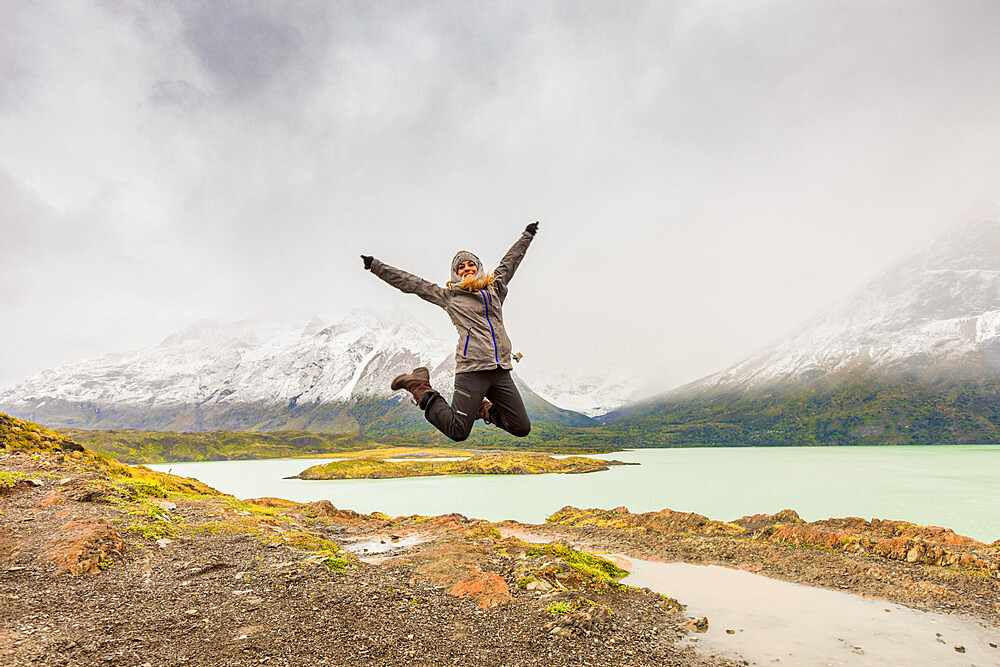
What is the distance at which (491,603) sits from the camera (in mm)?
10156

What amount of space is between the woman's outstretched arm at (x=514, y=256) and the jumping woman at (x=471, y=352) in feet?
0.14

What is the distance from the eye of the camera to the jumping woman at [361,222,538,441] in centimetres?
600

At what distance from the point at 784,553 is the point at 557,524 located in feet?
37.7

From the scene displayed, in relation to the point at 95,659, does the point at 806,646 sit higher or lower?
lower

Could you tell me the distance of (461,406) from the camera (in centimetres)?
589

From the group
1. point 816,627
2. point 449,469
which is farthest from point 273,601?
point 449,469

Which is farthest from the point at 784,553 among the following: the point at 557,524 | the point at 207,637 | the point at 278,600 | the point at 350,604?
the point at 207,637

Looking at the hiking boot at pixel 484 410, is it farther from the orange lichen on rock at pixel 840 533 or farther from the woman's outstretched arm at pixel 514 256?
the orange lichen on rock at pixel 840 533

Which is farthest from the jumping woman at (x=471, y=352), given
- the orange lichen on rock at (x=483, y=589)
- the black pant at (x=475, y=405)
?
the orange lichen on rock at (x=483, y=589)

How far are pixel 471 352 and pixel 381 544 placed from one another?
14705mm

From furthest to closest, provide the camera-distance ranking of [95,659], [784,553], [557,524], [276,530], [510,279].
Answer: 1. [557,524]
2. [784,553]
3. [276,530]
4. [510,279]
5. [95,659]

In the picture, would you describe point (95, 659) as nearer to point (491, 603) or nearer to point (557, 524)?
point (491, 603)

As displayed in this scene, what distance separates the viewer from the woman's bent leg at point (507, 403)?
626 cm

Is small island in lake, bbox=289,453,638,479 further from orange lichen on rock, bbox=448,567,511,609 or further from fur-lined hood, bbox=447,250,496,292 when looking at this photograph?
fur-lined hood, bbox=447,250,496,292
